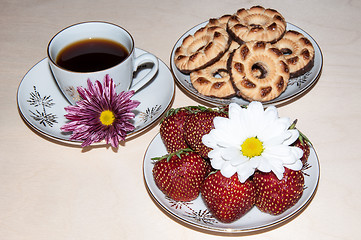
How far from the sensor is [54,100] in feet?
4.17

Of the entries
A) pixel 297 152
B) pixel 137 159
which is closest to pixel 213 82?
pixel 137 159

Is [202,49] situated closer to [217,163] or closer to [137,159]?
[137,159]

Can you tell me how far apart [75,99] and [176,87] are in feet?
1.11

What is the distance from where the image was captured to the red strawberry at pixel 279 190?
882 millimetres

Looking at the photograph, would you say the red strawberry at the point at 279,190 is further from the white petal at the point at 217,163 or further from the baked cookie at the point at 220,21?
the baked cookie at the point at 220,21

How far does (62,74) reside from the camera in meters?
1.12

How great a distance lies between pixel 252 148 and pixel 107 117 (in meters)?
0.43

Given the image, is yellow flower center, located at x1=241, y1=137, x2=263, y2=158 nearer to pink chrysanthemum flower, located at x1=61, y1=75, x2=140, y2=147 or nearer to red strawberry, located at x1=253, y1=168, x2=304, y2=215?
red strawberry, located at x1=253, y1=168, x2=304, y2=215

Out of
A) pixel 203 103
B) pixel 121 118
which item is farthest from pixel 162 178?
pixel 203 103

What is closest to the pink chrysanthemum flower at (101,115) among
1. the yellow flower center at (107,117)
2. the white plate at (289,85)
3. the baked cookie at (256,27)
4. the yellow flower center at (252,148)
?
the yellow flower center at (107,117)

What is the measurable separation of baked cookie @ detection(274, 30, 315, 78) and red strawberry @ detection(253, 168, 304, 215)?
49 centimetres

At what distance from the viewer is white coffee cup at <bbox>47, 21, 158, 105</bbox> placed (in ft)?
3.66

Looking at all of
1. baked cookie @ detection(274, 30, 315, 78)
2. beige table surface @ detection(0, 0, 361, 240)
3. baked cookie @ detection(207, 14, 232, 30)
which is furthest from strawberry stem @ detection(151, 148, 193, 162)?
baked cookie @ detection(207, 14, 232, 30)

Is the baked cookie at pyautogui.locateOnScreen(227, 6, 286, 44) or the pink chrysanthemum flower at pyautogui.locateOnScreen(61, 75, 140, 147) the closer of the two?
the pink chrysanthemum flower at pyautogui.locateOnScreen(61, 75, 140, 147)
